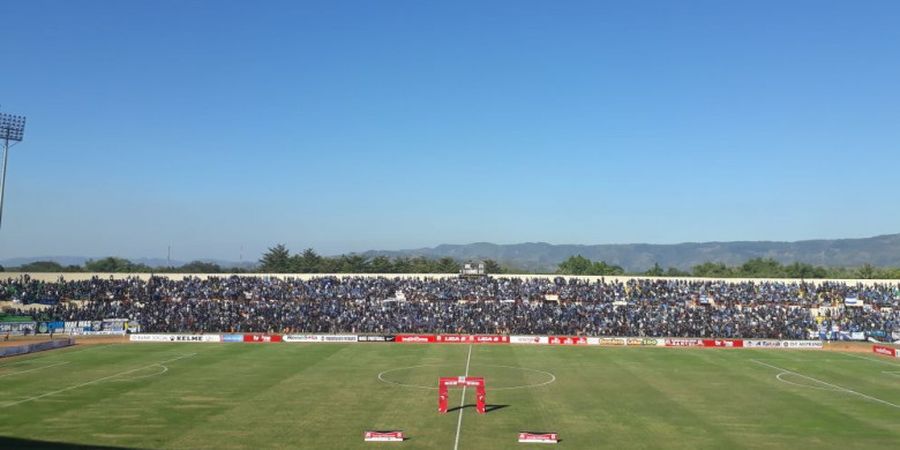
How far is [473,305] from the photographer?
72.9 metres

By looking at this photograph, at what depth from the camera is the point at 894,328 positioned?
6575cm

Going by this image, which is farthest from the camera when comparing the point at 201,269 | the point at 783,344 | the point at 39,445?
the point at 201,269

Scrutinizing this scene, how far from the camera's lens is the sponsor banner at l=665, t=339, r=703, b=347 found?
60.3 meters

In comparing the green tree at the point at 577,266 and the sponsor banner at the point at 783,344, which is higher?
the green tree at the point at 577,266

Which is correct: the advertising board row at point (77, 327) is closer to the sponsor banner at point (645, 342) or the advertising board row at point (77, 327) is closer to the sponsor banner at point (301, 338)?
the sponsor banner at point (301, 338)

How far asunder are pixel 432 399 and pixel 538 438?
937 cm

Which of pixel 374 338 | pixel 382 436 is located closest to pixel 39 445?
pixel 382 436

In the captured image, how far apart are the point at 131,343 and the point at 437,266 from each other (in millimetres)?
63144

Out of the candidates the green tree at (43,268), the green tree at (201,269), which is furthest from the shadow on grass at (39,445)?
the green tree at (43,268)

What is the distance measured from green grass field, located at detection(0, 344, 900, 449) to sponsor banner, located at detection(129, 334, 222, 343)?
22.7ft

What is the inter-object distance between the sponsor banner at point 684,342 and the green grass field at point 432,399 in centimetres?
614

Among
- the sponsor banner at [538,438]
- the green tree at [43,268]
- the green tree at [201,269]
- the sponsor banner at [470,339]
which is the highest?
the green tree at [201,269]

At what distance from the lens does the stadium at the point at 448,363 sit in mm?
27688

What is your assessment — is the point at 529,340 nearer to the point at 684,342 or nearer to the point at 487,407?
the point at 684,342
